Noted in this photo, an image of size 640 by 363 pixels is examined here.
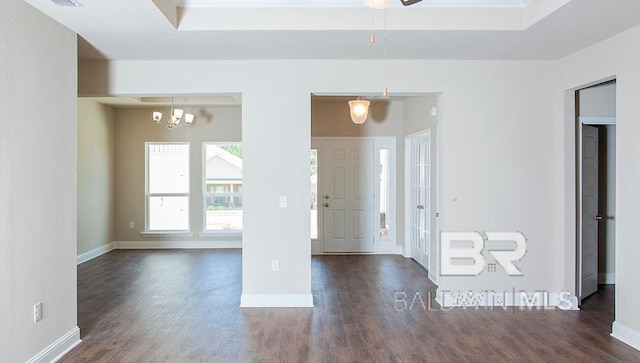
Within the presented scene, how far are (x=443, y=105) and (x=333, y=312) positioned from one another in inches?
94.9

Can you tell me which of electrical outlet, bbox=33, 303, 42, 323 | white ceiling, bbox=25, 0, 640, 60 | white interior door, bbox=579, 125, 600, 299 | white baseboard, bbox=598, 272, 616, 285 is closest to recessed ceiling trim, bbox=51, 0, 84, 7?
white ceiling, bbox=25, 0, 640, 60

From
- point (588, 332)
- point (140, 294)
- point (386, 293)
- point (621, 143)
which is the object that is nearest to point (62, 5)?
point (140, 294)

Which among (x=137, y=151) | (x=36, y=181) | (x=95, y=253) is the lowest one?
(x=95, y=253)

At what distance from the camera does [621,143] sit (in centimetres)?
359

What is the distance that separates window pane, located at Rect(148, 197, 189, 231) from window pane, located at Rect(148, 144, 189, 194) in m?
0.17

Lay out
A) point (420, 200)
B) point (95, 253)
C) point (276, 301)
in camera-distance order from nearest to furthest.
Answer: point (276, 301)
point (420, 200)
point (95, 253)

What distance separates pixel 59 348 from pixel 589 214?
17.3ft

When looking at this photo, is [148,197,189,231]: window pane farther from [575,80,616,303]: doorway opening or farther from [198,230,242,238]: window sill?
[575,80,616,303]: doorway opening

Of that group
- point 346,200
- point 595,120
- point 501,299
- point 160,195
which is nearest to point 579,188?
point 595,120

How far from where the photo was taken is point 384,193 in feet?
23.9

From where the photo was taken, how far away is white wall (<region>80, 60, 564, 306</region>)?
14.3 ft

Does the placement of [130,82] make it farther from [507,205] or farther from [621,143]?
[621,143]

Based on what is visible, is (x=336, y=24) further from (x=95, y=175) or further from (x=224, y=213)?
(x=95, y=175)

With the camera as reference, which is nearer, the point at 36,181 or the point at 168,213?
the point at 36,181
